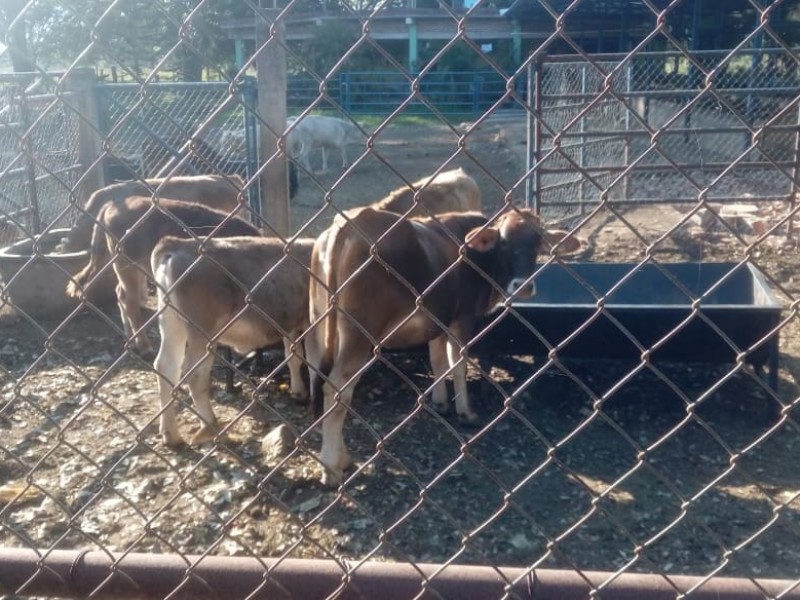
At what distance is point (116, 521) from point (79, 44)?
2062cm

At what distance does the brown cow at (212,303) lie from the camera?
16.9 ft

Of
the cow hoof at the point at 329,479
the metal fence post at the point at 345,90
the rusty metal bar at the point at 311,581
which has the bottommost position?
the metal fence post at the point at 345,90

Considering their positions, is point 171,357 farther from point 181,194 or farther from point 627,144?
point 627,144

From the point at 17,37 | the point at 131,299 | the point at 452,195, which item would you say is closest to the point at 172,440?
the point at 131,299

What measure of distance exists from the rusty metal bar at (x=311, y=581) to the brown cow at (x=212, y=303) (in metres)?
2.64

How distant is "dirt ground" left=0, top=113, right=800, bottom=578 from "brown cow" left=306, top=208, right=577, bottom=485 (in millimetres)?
311

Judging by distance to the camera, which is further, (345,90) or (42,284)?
(345,90)

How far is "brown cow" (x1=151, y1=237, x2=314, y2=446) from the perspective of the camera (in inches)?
203

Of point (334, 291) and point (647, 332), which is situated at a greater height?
point (334, 291)

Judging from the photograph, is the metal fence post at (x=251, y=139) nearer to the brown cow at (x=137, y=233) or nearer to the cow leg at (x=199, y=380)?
the brown cow at (x=137, y=233)

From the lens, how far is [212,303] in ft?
17.0

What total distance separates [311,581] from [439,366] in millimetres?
3753

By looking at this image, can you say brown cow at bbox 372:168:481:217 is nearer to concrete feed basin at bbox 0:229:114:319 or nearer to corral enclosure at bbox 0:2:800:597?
corral enclosure at bbox 0:2:800:597

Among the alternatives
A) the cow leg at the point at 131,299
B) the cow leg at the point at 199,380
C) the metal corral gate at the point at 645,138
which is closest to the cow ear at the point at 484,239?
the cow leg at the point at 199,380
